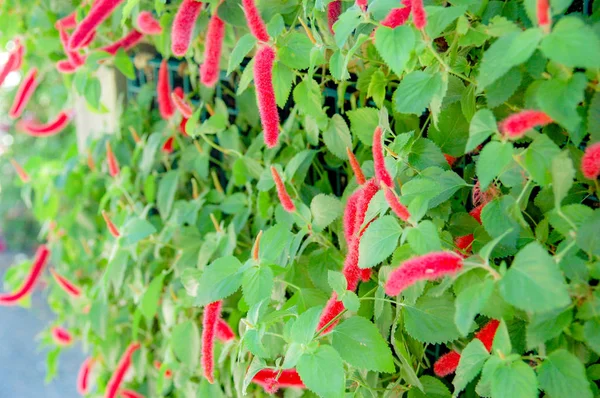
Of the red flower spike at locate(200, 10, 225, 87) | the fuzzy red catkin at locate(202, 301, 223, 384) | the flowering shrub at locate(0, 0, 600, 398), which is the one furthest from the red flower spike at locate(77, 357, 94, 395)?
the red flower spike at locate(200, 10, 225, 87)

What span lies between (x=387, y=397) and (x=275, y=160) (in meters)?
0.45

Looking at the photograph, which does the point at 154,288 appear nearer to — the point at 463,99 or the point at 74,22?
the point at 74,22

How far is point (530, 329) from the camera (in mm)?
684

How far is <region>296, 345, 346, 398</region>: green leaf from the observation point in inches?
29.2

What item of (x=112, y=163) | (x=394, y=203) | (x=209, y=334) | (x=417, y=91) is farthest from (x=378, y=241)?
(x=112, y=163)

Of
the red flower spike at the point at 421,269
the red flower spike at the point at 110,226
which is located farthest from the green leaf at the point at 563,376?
the red flower spike at the point at 110,226

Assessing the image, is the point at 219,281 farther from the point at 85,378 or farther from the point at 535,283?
the point at 85,378

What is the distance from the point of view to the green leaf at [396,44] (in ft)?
2.30

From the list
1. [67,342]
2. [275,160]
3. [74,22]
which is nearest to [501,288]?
[275,160]

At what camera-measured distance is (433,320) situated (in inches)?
32.6

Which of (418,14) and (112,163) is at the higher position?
(418,14)

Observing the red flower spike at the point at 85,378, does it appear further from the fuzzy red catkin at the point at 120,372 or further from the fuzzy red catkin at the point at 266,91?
the fuzzy red catkin at the point at 266,91

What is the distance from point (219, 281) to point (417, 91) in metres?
0.36

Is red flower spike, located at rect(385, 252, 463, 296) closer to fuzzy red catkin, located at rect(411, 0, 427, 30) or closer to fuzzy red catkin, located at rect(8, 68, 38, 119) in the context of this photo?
fuzzy red catkin, located at rect(411, 0, 427, 30)
